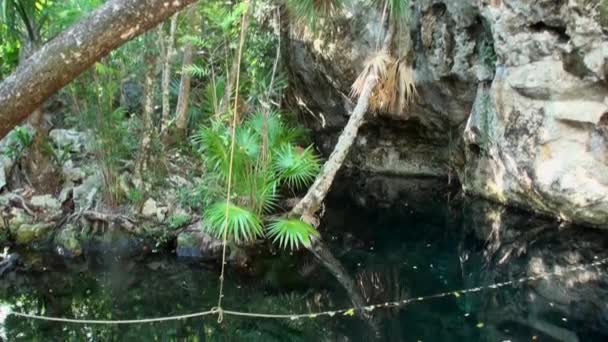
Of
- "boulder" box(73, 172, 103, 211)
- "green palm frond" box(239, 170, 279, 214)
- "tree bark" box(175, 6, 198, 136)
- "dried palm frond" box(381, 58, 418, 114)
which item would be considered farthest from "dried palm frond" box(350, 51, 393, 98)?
"boulder" box(73, 172, 103, 211)

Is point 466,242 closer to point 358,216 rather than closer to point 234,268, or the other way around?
point 358,216

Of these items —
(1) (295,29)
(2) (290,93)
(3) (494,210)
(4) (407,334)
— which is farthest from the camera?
(2) (290,93)

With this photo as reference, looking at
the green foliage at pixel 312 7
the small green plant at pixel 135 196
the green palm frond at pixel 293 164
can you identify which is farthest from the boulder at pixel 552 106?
the small green plant at pixel 135 196

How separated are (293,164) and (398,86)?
6.66ft

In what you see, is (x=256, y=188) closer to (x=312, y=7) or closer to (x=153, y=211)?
(x=153, y=211)

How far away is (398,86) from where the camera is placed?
7.97 m

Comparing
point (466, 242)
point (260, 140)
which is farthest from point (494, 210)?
point (260, 140)

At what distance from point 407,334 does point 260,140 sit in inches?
130

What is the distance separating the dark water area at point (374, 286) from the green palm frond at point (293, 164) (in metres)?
0.85

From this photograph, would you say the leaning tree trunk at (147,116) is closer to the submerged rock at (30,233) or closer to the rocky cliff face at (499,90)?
the submerged rock at (30,233)

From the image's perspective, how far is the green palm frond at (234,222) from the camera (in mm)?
6105

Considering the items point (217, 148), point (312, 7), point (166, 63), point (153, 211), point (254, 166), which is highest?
point (312, 7)

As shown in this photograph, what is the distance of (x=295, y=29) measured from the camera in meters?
9.57

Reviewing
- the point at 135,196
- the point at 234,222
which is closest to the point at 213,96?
the point at 135,196
